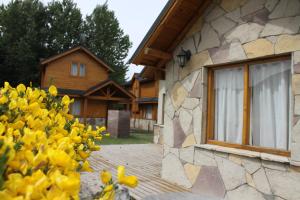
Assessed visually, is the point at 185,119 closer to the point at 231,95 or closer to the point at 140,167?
the point at 231,95

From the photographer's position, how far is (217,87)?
5527 mm

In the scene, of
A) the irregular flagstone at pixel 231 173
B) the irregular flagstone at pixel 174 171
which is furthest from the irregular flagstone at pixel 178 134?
the irregular flagstone at pixel 231 173

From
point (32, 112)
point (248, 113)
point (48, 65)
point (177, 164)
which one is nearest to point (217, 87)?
point (248, 113)

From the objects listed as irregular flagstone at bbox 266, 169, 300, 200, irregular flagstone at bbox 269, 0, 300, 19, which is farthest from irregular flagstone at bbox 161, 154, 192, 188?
irregular flagstone at bbox 269, 0, 300, 19

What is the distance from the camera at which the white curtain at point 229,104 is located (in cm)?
506

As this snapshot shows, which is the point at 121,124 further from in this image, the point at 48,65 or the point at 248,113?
the point at 248,113

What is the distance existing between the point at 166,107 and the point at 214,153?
6.10 ft

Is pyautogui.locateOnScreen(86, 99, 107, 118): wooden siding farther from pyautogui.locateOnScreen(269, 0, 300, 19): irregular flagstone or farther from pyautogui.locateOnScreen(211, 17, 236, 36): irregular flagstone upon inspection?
pyautogui.locateOnScreen(269, 0, 300, 19): irregular flagstone

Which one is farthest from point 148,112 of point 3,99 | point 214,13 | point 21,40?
point 3,99

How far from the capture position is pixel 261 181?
4348 millimetres

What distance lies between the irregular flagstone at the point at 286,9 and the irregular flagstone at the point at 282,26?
74 mm

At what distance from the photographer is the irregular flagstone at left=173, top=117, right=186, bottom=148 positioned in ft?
19.9

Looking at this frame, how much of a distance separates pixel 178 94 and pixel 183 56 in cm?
88

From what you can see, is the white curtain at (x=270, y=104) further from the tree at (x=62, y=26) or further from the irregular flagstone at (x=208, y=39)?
the tree at (x=62, y=26)
